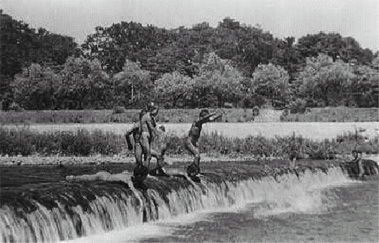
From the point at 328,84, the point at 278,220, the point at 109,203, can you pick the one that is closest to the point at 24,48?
the point at 328,84

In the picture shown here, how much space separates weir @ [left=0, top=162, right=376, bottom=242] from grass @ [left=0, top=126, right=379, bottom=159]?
6989 millimetres

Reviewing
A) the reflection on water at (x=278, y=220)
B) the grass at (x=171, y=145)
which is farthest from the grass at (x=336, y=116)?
the reflection on water at (x=278, y=220)

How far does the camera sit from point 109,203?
12.8 metres

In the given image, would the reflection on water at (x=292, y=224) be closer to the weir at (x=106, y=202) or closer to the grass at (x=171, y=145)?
the weir at (x=106, y=202)

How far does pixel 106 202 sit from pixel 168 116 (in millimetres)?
29256

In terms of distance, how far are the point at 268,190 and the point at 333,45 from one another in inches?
2350

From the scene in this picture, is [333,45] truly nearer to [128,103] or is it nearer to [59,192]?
[128,103]

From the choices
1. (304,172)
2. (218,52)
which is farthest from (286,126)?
(218,52)

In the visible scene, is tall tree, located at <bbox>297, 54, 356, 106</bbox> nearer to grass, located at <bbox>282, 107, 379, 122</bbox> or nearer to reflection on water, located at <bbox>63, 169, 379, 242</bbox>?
grass, located at <bbox>282, 107, 379, 122</bbox>

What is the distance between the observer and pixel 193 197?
1527 cm

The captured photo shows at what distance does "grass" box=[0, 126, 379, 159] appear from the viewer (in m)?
24.2

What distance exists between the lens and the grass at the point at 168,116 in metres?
39.1

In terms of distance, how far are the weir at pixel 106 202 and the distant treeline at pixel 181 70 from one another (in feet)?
91.3

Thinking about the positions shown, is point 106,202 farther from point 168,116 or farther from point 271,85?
point 271,85
